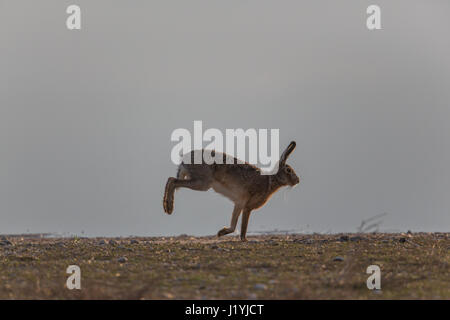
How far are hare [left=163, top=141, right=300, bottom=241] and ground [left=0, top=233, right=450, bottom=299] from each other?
288 cm

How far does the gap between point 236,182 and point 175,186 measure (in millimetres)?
1841

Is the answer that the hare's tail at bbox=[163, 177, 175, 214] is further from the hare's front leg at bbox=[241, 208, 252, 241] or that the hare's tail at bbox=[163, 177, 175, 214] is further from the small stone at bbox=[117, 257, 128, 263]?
the small stone at bbox=[117, 257, 128, 263]

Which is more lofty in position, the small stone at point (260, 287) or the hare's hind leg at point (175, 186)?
the hare's hind leg at point (175, 186)

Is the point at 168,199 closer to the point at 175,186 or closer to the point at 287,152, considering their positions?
the point at 175,186

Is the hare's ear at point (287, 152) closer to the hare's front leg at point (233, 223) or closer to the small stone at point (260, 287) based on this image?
the hare's front leg at point (233, 223)

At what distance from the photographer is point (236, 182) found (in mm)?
16938

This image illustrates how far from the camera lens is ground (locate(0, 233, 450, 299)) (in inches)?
309

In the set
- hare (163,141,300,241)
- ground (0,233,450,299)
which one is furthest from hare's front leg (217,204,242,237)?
ground (0,233,450,299)

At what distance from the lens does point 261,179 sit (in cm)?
1756

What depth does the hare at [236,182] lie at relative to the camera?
53.2 feet

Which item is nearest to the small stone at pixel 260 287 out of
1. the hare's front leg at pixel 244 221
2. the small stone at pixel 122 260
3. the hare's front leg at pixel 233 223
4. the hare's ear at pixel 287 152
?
the small stone at pixel 122 260
